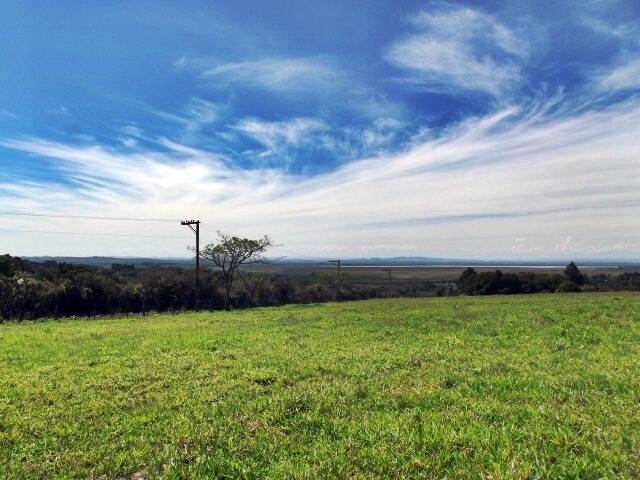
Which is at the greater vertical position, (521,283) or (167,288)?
(167,288)

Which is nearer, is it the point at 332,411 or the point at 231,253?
the point at 332,411

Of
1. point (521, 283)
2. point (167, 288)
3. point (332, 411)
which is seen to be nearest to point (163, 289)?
point (167, 288)

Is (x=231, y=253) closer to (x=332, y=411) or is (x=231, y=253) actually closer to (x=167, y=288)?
(x=167, y=288)

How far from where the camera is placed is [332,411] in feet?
27.3

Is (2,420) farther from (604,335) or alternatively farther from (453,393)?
(604,335)

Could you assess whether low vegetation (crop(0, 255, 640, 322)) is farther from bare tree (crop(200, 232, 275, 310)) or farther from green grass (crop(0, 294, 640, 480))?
green grass (crop(0, 294, 640, 480))

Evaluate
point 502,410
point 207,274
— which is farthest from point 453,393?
point 207,274

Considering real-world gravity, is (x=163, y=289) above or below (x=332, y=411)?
below

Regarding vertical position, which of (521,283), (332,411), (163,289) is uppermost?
(332,411)

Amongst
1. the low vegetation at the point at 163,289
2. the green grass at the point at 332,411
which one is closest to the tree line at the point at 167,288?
the low vegetation at the point at 163,289

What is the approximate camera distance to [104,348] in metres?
16.9

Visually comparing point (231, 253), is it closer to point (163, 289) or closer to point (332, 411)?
point (163, 289)

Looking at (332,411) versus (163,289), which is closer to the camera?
(332,411)

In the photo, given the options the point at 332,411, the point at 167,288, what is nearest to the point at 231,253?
the point at 167,288
